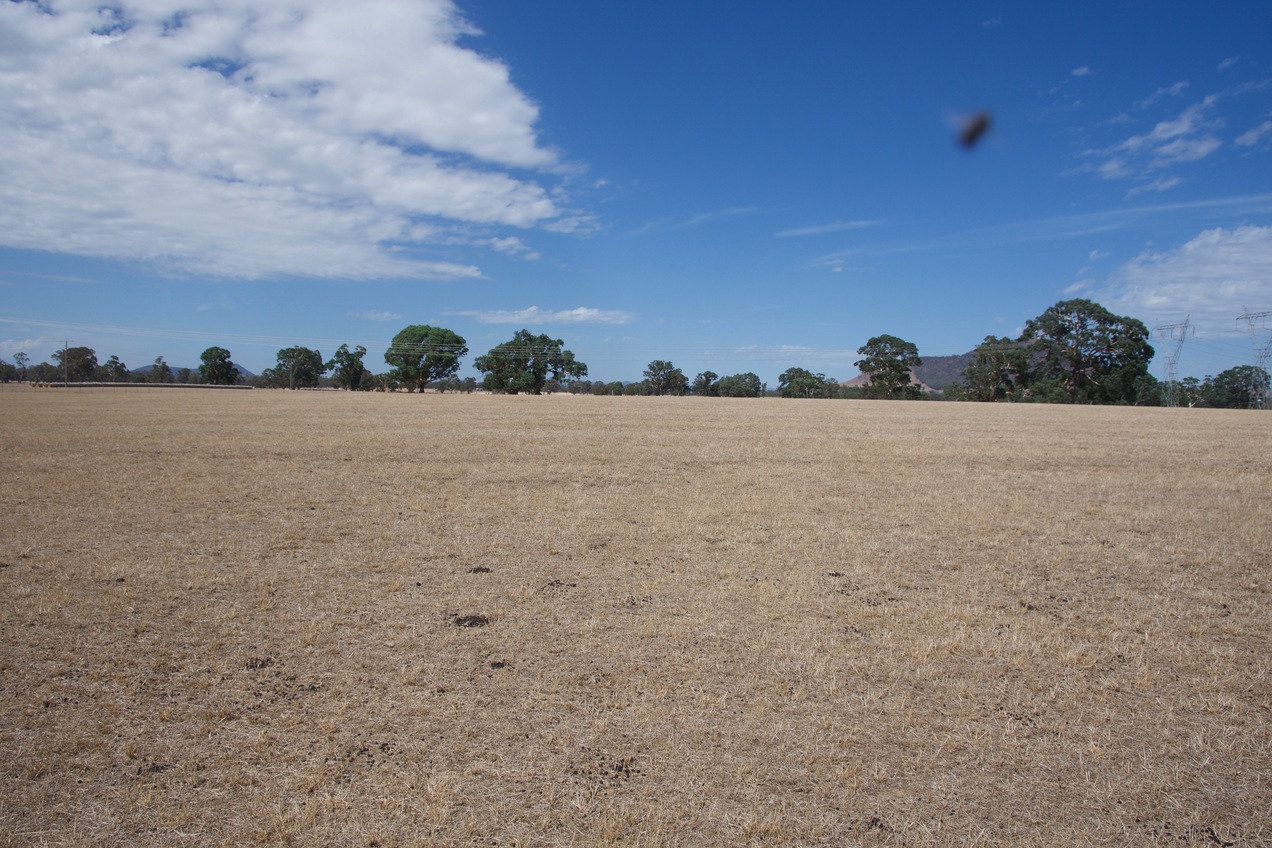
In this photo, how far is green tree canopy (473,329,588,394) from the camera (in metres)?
111

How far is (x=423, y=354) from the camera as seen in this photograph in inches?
4569

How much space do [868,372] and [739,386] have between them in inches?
1785

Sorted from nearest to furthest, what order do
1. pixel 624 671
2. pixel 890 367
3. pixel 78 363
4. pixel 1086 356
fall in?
pixel 624 671
pixel 1086 356
pixel 890 367
pixel 78 363

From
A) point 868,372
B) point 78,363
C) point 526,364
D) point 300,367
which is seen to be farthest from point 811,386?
point 78,363

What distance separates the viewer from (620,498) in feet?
40.1

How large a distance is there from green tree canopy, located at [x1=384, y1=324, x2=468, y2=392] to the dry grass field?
10856 cm

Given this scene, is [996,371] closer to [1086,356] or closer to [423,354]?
[1086,356]

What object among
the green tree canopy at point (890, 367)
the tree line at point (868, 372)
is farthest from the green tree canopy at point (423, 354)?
the green tree canopy at point (890, 367)

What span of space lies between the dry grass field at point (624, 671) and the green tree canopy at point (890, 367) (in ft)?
329

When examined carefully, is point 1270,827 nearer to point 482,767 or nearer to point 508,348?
point 482,767

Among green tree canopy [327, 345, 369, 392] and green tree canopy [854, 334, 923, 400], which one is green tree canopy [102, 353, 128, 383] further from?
green tree canopy [854, 334, 923, 400]

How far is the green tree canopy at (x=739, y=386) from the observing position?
150 m

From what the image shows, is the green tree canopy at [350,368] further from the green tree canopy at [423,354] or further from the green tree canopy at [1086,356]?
the green tree canopy at [1086,356]

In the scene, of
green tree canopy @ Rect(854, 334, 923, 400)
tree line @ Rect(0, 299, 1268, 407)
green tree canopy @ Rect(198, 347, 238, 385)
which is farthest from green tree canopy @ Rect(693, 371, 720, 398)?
green tree canopy @ Rect(198, 347, 238, 385)
